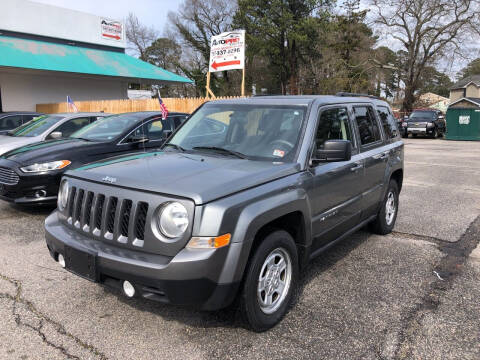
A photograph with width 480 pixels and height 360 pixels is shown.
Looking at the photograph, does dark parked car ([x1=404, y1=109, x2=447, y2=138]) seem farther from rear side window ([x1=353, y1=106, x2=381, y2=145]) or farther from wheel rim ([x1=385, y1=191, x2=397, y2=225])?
rear side window ([x1=353, y1=106, x2=381, y2=145])

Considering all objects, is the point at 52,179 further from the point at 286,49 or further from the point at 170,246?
the point at 286,49

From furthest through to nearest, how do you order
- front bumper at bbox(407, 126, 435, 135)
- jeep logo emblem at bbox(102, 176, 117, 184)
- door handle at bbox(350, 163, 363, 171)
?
front bumper at bbox(407, 126, 435, 135), door handle at bbox(350, 163, 363, 171), jeep logo emblem at bbox(102, 176, 117, 184)

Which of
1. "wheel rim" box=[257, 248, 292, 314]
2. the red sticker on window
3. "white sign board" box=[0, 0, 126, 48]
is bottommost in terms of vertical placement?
"wheel rim" box=[257, 248, 292, 314]

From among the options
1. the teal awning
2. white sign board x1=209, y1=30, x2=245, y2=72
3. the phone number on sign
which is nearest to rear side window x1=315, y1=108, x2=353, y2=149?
white sign board x1=209, y1=30, x2=245, y2=72

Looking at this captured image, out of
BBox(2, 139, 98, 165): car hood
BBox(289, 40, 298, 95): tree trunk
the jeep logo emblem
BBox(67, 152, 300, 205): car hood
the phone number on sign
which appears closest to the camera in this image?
BBox(67, 152, 300, 205): car hood

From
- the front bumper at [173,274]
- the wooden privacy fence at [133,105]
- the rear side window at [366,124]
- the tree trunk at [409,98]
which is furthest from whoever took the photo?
the tree trunk at [409,98]

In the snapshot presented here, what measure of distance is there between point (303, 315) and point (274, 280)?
0.47 m

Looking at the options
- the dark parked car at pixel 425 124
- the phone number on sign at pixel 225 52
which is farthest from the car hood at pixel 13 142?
the dark parked car at pixel 425 124

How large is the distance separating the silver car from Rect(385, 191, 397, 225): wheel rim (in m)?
6.30

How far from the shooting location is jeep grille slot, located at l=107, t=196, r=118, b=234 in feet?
9.51

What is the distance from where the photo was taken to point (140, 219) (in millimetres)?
2764

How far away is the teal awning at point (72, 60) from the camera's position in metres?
19.3

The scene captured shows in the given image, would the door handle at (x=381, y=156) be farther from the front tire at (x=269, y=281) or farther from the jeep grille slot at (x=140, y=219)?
the jeep grille slot at (x=140, y=219)

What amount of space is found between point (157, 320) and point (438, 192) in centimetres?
717
